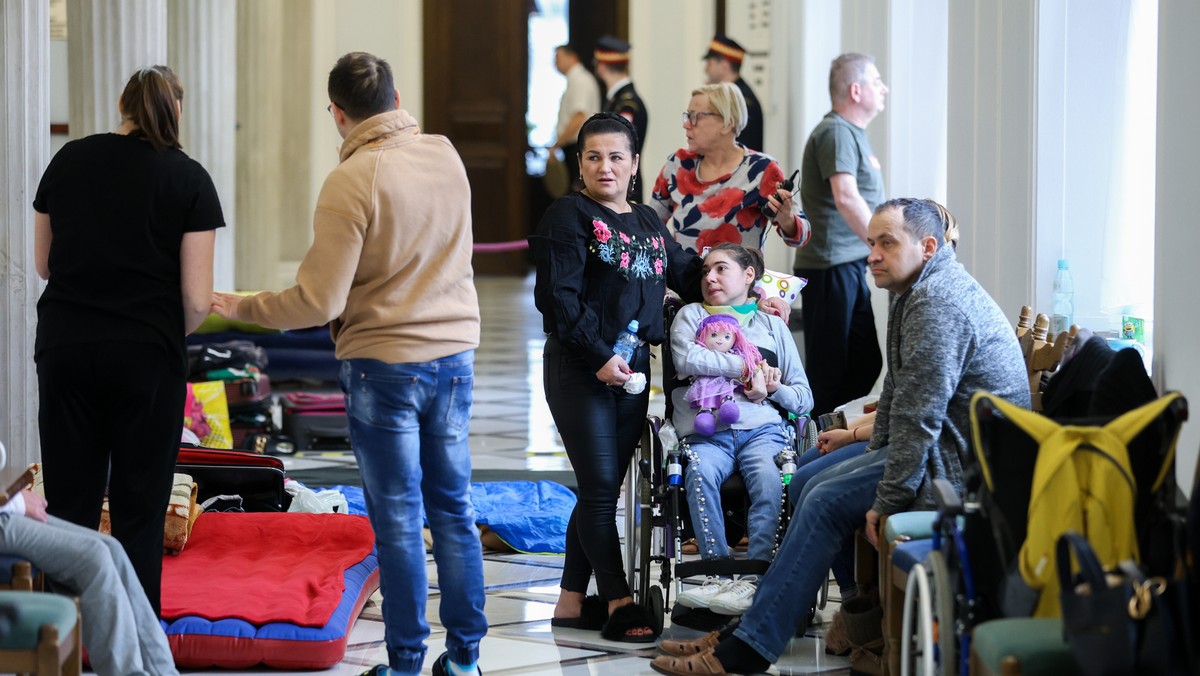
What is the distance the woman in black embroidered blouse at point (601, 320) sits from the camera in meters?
4.41

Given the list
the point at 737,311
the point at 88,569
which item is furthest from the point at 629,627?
the point at 88,569

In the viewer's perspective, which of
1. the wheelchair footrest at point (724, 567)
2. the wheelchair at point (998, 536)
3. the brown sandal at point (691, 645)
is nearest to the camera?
the wheelchair at point (998, 536)

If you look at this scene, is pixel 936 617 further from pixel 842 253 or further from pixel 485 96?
pixel 485 96

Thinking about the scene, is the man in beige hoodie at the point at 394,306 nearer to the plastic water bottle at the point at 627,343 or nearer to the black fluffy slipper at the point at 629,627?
the plastic water bottle at the point at 627,343

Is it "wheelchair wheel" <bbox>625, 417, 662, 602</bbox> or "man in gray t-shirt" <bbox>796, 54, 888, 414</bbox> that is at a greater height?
"man in gray t-shirt" <bbox>796, 54, 888, 414</bbox>

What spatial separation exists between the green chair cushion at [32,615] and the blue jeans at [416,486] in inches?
30.4

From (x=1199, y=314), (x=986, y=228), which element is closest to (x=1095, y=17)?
(x=986, y=228)

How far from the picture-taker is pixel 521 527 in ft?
19.2

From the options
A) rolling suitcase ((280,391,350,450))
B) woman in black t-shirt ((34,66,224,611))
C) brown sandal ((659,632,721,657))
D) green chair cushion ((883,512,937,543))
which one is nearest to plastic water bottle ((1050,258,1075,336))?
green chair cushion ((883,512,937,543))

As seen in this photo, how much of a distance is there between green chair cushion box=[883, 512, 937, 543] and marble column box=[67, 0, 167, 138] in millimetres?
4503

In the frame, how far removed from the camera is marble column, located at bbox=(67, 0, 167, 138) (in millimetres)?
6969

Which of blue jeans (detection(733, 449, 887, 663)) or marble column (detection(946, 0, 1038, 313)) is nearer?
blue jeans (detection(733, 449, 887, 663))

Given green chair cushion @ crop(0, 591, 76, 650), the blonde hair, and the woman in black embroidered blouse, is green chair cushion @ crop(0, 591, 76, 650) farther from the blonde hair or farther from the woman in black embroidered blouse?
the blonde hair

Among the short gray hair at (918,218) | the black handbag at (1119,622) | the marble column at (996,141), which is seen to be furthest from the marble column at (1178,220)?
the marble column at (996,141)
